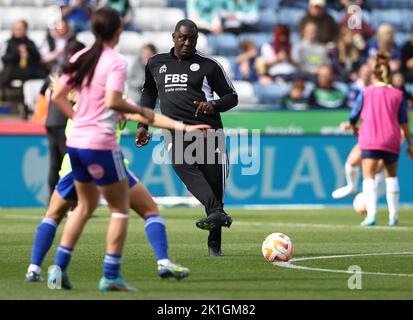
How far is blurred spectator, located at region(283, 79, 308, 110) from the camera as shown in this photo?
2428cm

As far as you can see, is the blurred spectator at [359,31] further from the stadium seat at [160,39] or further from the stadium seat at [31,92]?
the stadium seat at [31,92]

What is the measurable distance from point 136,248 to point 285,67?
13.5 meters

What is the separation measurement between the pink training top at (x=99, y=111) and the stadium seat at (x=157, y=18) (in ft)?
59.0

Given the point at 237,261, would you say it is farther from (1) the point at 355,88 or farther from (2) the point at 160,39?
(2) the point at 160,39

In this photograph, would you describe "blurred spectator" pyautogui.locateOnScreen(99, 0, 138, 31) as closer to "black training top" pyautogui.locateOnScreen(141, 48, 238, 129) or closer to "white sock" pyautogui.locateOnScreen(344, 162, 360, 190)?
"white sock" pyautogui.locateOnScreen(344, 162, 360, 190)

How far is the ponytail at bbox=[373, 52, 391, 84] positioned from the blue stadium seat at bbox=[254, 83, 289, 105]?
7.74 m

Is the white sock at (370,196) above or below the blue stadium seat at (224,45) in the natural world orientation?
below

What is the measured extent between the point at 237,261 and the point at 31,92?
38.6 feet

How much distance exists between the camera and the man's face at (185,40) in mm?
11555

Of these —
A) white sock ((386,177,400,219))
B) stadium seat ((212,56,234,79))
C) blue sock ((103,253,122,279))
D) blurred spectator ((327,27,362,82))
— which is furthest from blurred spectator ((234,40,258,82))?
blue sock ((103,253,122,279))

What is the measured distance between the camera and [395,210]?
17.0 m

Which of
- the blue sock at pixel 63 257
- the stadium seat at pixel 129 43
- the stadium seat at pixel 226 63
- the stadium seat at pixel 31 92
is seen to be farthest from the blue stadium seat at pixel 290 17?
the blue sock at pixel 63 257

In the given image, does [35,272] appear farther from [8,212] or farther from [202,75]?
[8,212]
